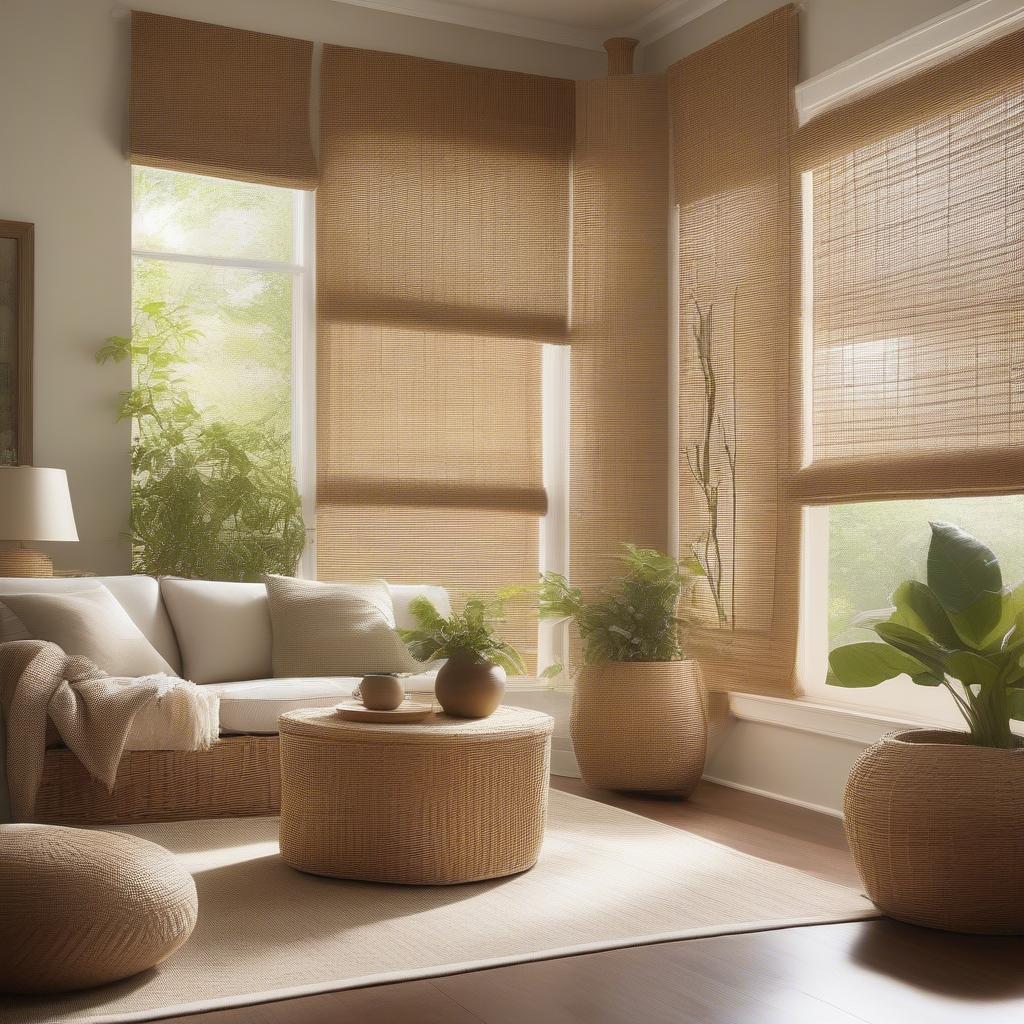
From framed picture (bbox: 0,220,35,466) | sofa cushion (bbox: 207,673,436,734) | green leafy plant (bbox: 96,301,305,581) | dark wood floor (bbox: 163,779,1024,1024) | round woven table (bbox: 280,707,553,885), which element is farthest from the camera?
green leafy plant (bbox: 96,301,305,581)

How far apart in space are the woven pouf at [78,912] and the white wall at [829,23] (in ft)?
12.2

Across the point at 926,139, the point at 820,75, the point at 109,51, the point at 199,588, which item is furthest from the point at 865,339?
the point at 109,51

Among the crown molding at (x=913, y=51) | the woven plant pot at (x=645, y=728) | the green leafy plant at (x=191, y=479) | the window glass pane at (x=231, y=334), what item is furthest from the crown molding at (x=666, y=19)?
the woven plant pot at (x=645, y=728)

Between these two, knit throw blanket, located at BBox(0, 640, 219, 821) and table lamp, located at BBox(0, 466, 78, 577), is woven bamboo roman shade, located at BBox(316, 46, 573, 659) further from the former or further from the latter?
knit throw blanket, located at BBox(0, 640, 219, 821)

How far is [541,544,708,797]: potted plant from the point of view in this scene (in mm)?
4891

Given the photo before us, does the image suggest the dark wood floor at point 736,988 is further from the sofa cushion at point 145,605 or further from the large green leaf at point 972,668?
the sofa cushion at point 145,605

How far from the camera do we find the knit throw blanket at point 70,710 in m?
3.90

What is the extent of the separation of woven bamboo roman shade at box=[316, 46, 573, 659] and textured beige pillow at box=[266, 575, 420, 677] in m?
0.63

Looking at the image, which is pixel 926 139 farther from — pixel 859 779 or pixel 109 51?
pixel 109 51

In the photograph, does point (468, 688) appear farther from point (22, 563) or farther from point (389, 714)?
point (22, 563)

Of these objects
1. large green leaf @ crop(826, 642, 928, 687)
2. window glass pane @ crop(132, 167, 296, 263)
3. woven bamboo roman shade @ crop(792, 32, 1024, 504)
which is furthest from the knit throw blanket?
woven bamboo roman shade @ crop(792, 32, 1024, 504)

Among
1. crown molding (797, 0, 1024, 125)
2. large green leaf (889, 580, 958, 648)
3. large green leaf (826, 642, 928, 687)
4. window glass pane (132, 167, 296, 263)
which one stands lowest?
large green leaf (826, 642, 928, 687)

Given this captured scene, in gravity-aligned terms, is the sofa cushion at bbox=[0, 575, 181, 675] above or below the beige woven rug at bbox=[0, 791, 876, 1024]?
above

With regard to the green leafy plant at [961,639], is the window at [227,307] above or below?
above
